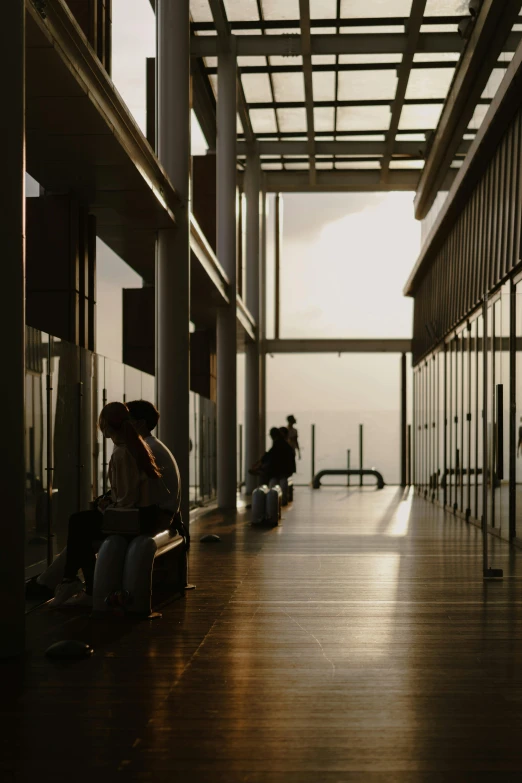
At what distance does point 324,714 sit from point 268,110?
64.3ft

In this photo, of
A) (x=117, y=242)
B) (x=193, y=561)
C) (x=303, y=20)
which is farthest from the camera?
(x=303, y=20)

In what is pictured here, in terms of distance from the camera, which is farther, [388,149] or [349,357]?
[349,357]

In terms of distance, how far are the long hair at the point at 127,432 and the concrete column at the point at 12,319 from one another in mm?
1428

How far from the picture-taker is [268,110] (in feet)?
73.6

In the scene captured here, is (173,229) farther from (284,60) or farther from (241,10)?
(284,60)

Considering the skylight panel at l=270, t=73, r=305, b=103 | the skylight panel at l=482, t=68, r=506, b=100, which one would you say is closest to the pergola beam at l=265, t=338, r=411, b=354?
the skylight panel at l=270, t=73, r=305, b=103

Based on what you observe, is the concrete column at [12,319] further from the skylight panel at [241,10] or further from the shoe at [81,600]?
the skylight panel at [241,10]

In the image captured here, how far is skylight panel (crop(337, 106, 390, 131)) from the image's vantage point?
72.9 ft

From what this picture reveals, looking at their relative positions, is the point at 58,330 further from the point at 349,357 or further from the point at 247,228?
the point at 349,357

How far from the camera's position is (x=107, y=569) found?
6.71m

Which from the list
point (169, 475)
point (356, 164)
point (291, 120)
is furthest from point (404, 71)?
point (169, 475)

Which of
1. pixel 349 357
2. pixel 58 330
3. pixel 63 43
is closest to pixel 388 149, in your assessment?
pixel 349 357

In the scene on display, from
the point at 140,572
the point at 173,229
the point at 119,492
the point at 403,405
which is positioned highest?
the point at 173,229

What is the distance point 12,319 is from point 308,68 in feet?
49.9
